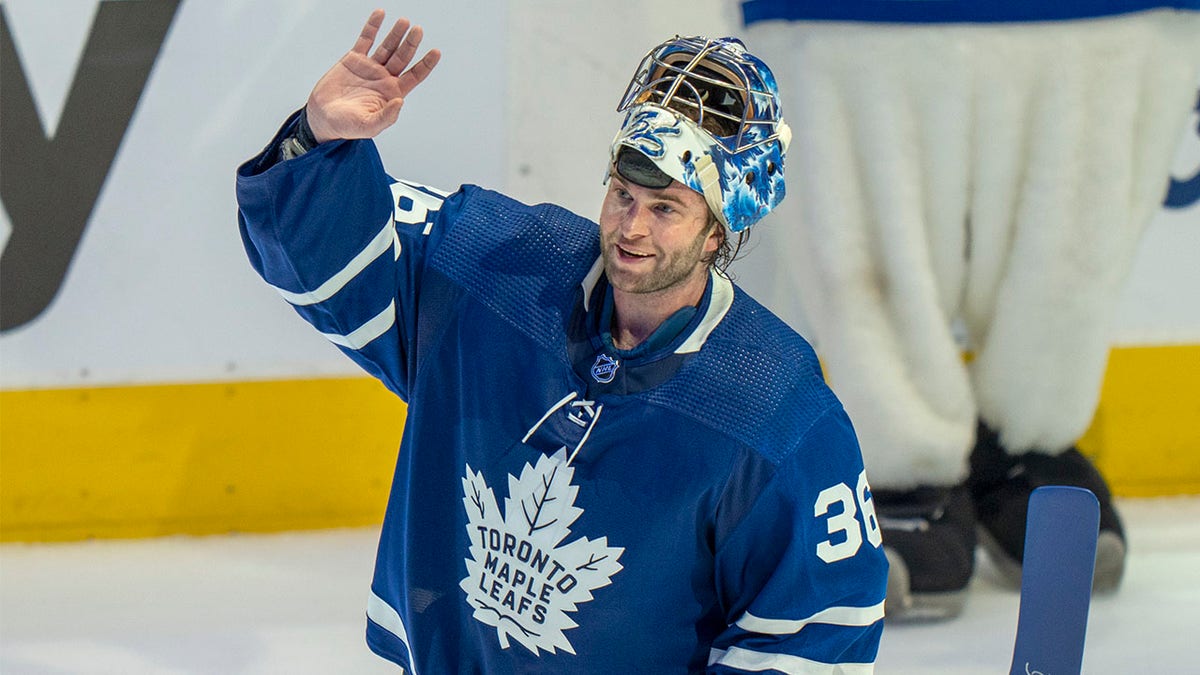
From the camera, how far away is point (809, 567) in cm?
126

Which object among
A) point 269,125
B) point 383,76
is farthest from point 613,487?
point 269,125

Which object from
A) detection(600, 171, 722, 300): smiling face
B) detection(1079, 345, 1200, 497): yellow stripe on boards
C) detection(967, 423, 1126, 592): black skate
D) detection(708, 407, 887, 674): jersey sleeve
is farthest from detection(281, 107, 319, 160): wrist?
detection(1079, 345, 1200, 497): yellow stripe on boards

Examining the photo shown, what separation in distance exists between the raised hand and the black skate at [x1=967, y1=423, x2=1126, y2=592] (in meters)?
1.45

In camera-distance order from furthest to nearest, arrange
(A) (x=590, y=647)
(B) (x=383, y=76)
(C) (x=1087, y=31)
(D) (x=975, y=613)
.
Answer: (D) (x=975, y=613)
(C) (x=1087, y=31)
(A) (x=590, y=647)
(B) (x=383, y=76)

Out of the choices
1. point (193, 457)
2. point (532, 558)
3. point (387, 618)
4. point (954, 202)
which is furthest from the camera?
point (193, 457)

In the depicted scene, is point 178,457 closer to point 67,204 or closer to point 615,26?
point 67,204

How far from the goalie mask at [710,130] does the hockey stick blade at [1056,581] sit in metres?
0.56

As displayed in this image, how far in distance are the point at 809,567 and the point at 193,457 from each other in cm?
153

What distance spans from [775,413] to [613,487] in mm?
165

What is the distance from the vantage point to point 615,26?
8.04ft

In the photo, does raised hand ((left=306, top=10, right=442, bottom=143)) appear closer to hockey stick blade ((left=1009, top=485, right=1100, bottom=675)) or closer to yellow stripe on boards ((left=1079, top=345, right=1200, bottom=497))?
hockey stick blade ((left=1009, top=485, right=1100, bottom=675))

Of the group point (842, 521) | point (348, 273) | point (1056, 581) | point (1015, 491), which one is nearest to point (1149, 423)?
point (1015, 491)

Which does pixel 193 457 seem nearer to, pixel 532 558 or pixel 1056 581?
pixel 532 558

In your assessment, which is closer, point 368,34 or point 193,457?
point 368,34
